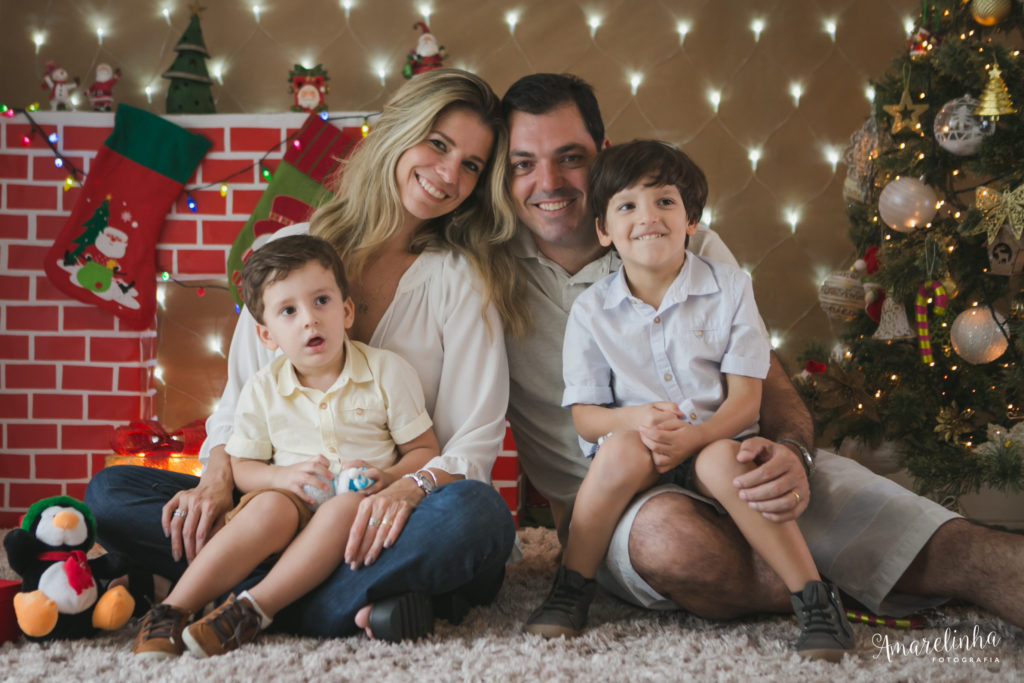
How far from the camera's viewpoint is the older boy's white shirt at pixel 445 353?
1.64 m

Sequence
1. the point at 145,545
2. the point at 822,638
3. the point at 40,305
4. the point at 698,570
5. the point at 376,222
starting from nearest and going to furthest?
the point at 822,638
the point at 698,570
the point at 145,545
the point at 376,222
the point at 40,305

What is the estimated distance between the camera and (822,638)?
123 centimetres

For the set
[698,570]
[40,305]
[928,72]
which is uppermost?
[928,72]

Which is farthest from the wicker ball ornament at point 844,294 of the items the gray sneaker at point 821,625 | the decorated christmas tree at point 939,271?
the gray sneaker at point 821,625

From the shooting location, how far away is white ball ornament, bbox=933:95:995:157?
2.11 meters

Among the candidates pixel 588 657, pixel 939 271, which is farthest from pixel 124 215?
pixel 939 271

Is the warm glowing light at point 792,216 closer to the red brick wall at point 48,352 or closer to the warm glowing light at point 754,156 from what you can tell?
the warm glowing light at point 754,156

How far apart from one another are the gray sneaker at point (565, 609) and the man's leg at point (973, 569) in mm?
537

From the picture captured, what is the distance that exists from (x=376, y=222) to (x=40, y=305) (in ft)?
4.74

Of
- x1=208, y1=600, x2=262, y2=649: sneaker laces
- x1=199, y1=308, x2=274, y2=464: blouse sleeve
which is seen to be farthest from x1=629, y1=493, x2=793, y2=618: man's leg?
x1=199, y1=308, x2=274, y2=464: blouse sleeve

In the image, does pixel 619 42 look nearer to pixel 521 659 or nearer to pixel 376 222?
pixel 376 222

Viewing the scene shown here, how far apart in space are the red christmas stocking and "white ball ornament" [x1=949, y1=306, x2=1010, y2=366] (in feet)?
7.35

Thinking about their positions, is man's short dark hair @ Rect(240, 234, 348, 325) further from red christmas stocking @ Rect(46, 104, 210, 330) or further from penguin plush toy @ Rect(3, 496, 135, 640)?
red christmas stocking @ Rect(46, 104, 210, 330)

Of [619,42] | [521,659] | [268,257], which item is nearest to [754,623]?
[521,659]
